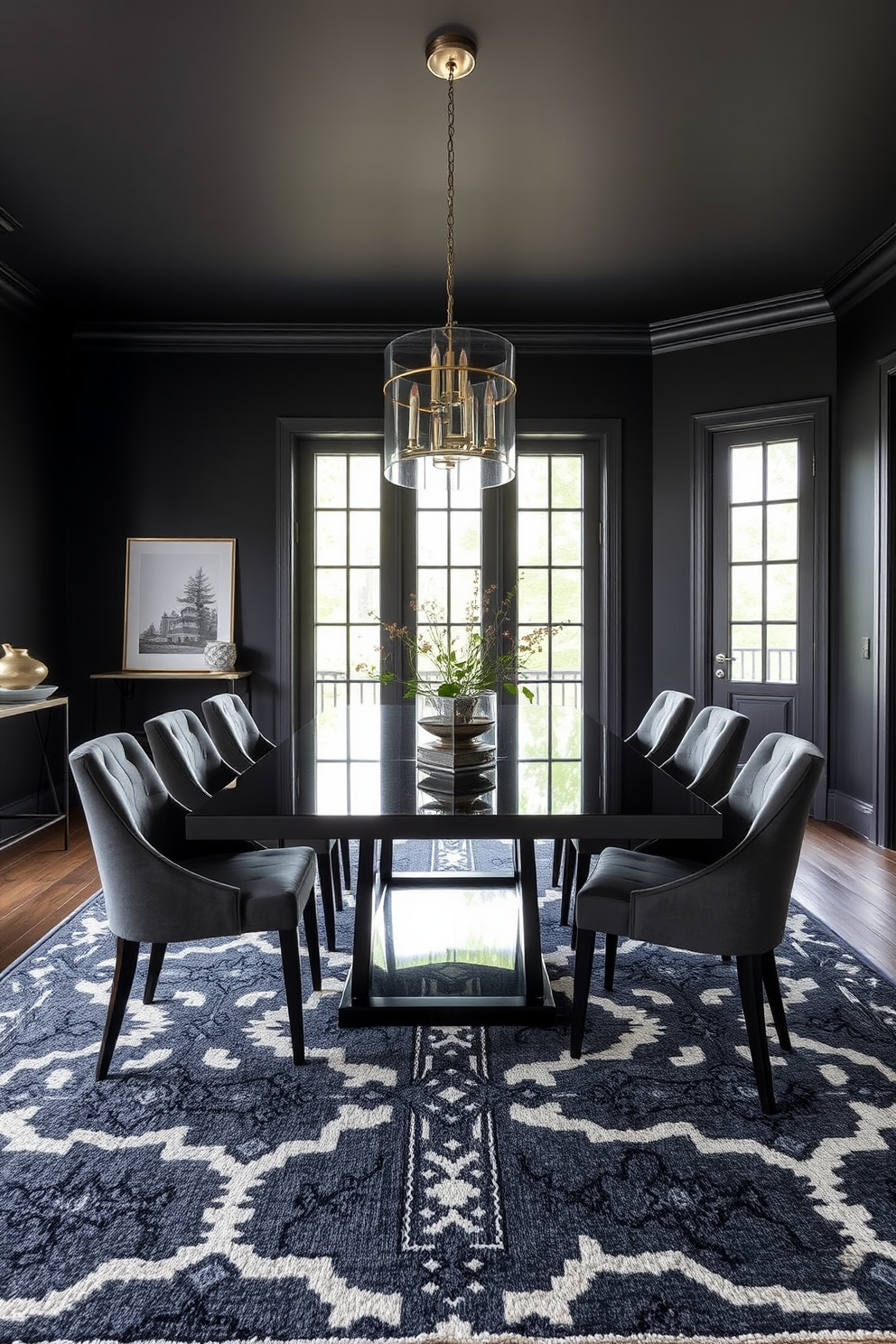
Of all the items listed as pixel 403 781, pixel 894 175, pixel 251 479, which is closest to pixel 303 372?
pixel 251 479

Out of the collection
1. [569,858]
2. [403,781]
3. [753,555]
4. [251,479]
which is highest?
[251,479]

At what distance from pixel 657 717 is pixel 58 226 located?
12.3ft

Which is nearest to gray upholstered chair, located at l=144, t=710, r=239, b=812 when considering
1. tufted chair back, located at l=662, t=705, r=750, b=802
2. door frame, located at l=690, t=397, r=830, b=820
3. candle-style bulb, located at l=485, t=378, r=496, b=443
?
candle-style bulb, located at l=485, t=378, r=496, b=443

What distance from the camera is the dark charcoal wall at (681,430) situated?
5.28 metres

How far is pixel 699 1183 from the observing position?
1.73 metres

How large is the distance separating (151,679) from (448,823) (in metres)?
4.05

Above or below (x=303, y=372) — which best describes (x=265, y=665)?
below

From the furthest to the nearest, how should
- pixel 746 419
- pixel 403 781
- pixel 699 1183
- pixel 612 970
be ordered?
pixel 746 419
pixel 612 970
pixel 403 781
pixel 699 1183

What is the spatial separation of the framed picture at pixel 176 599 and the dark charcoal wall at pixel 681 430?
2819 mm

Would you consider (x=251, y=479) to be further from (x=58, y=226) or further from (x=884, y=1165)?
(x=884, y=1165)

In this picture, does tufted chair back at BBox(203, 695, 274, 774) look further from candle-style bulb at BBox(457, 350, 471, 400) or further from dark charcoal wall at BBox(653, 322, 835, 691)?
dark charcoal wall at BBox(653, 322, 835, 691)

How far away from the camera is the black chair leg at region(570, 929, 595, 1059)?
215 centimetres

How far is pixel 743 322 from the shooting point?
525 cm

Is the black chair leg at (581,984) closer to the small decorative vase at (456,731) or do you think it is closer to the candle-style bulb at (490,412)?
the small decorative vase at (456,731)
